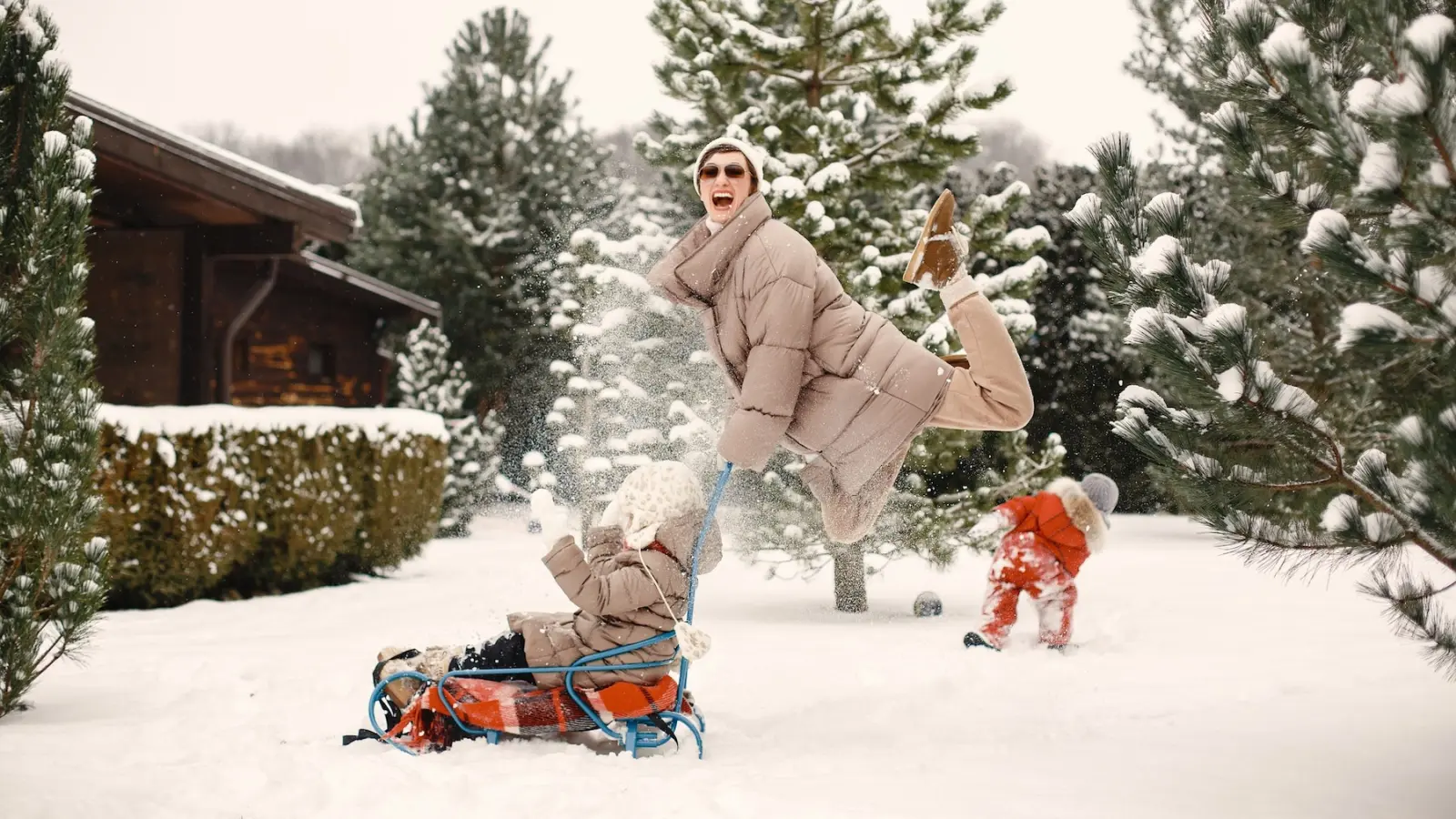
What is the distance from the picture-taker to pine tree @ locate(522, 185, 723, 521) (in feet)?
29.7

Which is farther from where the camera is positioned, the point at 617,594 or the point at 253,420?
the point at 253,420

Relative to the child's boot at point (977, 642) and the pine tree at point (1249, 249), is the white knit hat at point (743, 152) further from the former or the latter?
the pine tree at point (1249, 249)

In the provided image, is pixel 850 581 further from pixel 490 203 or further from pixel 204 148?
pixel 490 203

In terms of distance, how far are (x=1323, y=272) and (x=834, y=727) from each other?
8.88ft

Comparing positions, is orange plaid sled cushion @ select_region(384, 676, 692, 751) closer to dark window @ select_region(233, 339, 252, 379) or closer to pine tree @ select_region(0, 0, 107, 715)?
pine tree @ select_region(0, 0, 107, 715)

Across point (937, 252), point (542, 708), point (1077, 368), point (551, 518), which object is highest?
point (1077, 368)

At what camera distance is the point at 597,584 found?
4.47 metres

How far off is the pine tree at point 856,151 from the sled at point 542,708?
383 cm

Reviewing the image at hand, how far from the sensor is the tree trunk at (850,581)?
890 centimetres

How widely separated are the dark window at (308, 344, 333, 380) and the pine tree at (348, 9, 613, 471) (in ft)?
20.1

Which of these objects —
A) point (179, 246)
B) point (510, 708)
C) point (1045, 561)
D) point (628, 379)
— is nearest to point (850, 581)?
point (1045, 561)

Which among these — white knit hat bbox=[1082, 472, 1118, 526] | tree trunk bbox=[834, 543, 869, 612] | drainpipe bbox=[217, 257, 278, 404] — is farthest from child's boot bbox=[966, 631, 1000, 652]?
drainpipe bbox=[217, 257, 278, 404]

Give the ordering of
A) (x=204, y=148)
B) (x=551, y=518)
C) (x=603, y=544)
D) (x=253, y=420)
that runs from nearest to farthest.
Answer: (x=551, y=518), (x=603, y=544), (x=253, y=420), (x=204, y=148)

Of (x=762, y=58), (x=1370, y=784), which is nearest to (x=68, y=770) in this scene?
(x=1370, y=784)
